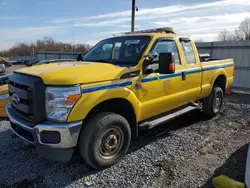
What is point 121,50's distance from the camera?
419 centimetres

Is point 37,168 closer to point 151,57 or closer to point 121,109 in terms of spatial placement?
point 121,109

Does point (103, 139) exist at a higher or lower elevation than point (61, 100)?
lower

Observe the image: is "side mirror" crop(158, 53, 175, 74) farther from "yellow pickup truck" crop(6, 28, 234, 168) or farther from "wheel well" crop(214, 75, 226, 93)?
"wheel well" crop(214, 75, 226, 93)

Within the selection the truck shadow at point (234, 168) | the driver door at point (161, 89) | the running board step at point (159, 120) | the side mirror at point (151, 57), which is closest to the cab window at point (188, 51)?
the driver door at point (161, 89)

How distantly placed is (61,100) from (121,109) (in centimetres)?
113

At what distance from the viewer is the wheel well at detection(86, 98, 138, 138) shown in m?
3.39

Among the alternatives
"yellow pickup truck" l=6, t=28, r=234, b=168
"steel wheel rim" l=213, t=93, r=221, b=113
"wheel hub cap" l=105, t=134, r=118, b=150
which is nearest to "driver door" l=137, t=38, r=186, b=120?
"yellow pickup truck" l=6, t=28, r=234, b=168

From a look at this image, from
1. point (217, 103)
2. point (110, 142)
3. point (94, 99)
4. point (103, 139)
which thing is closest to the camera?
point (94, 99)

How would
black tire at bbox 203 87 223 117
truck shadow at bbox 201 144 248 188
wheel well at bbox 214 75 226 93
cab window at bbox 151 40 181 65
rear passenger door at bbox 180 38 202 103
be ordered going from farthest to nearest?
wheel well at bbox 214 75 226 93 → black tire at bbox 203 87 223 117 → rear passenger door at bbox 180 38 202 103 → cab window at bbox 151 40 181 65 → truck shadow at bbox 201 144 248 188

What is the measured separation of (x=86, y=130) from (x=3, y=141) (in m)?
2.32

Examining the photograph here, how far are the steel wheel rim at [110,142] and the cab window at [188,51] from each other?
225 cm

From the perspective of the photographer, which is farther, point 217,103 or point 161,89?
point 217,103

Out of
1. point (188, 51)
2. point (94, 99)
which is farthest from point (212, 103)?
point (94, 99)

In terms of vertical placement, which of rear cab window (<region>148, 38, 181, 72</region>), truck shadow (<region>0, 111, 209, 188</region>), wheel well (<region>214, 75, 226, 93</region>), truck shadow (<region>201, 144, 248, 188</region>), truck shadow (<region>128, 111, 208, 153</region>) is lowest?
truck shadow (<region>0, 111, 209, 188</region>)
